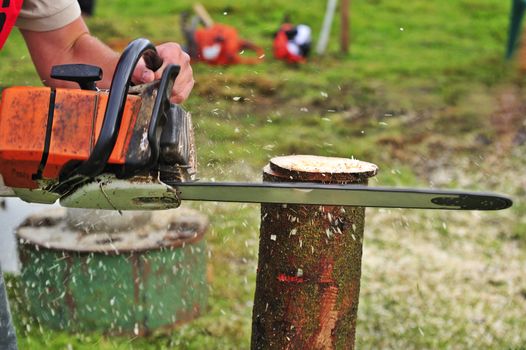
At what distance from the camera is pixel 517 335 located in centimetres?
339

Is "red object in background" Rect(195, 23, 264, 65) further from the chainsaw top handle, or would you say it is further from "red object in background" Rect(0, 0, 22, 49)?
the chainsaw top handle

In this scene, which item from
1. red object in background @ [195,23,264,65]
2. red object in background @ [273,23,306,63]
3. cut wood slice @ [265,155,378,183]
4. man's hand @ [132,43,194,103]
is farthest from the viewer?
red object in background @ [273,23,306,63]

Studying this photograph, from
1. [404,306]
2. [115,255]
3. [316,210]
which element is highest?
[316,210]

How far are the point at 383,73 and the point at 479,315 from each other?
13.4 feet

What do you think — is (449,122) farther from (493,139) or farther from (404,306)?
(404,306)

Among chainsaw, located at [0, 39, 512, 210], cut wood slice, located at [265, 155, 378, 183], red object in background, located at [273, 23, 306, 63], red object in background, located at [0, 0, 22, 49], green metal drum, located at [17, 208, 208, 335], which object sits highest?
red object in background, located at [0, 0, 22, 49]

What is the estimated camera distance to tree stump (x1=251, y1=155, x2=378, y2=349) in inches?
86.6

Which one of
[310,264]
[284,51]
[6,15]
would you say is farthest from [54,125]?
[284,51]

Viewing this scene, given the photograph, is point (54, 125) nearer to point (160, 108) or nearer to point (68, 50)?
A: point (160, 108)

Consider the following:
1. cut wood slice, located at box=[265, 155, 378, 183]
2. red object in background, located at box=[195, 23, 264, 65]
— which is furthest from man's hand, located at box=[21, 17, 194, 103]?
red object in background, located at box=[195, 23, 264, 65]

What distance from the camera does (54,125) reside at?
5.07 ft

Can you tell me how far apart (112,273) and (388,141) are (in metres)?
2.95

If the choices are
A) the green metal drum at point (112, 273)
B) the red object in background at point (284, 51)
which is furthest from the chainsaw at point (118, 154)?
the red object in background at point (284, 51)

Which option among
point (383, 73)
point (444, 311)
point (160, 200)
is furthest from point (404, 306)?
point (383, 73)
